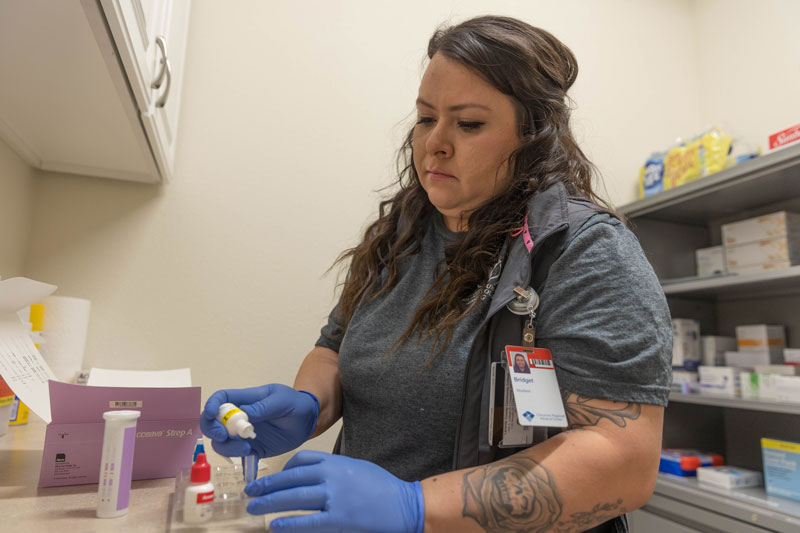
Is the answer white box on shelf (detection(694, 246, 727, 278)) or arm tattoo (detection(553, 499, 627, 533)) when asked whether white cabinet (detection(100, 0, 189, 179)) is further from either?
white box on shelf (detection(694, 246, 727, 278))

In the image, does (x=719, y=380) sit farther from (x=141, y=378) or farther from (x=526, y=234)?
(x=141, y=378)

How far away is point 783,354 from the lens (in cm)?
187

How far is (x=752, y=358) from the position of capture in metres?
1.84

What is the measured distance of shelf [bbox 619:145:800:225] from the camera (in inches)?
64.4

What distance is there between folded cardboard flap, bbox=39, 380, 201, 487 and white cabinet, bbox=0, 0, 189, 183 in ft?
1.89

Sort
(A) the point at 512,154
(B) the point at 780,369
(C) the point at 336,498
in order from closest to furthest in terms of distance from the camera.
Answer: (C) the point at 336,498, (A) the point at 512,154, (B) the point at 780,369

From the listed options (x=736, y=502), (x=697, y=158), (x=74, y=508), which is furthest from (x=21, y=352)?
(x=697, y=158)

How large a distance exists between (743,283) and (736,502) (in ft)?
2.36

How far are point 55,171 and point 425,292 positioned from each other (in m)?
1.34

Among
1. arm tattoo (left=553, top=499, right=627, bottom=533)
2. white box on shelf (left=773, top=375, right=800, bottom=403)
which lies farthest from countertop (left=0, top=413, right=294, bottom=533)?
white box on shelf (left=773, top=375, right=800, bottom=403)

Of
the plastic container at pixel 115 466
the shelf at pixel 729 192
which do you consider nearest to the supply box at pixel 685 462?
the shelf at pixel 729 192

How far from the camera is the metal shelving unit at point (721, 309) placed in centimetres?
157

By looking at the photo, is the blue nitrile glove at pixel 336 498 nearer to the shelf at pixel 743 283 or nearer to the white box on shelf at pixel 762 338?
the shelf at pixel 743 283

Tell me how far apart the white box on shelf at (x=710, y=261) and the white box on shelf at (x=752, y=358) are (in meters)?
0.33
